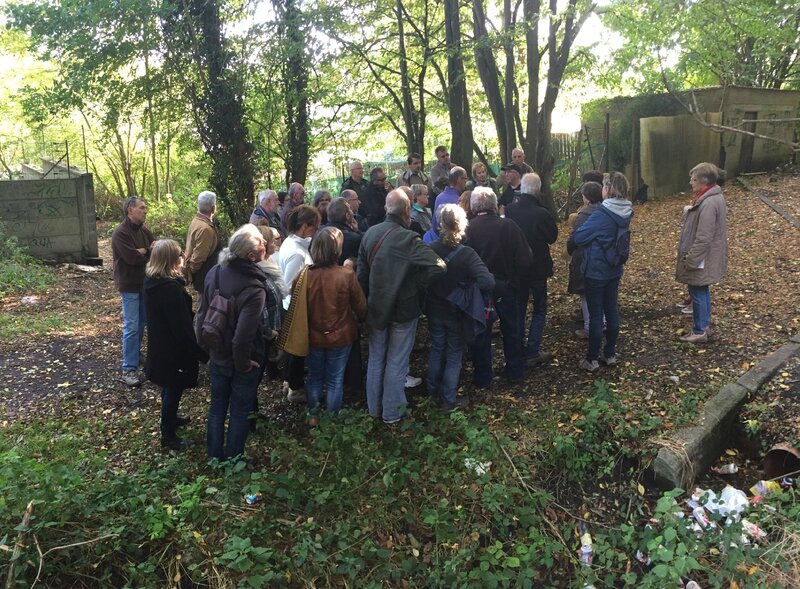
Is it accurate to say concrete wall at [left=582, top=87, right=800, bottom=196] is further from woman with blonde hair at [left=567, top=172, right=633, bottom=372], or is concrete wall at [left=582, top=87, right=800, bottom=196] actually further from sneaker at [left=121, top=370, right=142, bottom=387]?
sneaker at [left=121, top=370, right=142, bottom=387]

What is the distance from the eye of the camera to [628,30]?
430 inches

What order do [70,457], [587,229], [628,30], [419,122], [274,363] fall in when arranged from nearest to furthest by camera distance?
[70,457], [587,229], [274,363], [628,30], [419,122]

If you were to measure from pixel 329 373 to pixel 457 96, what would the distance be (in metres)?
7.33

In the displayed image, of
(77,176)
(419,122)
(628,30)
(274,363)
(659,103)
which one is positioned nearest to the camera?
(274,363)

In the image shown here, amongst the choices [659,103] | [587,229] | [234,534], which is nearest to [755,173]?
[659,103]

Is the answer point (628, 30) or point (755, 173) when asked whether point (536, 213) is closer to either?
point (628, 30)

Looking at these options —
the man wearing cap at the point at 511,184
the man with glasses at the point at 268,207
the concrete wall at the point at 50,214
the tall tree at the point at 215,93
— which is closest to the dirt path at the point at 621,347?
the man wearing cap at the point at 511,184

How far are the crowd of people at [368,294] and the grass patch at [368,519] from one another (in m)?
0.52

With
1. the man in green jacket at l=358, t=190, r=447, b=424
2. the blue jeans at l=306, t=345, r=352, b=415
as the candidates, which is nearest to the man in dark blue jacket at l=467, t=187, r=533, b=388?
the man in green jacket at l=358, t=190, r=447, b=424

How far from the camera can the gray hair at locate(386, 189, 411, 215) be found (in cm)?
457

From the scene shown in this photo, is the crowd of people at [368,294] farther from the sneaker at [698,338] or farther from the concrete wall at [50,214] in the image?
the concrete wall at [50,214]

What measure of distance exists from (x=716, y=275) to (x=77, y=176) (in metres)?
11.9

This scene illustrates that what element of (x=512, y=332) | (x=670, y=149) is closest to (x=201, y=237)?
(x=512, y=332)

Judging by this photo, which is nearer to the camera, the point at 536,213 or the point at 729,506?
the point at 729,506
